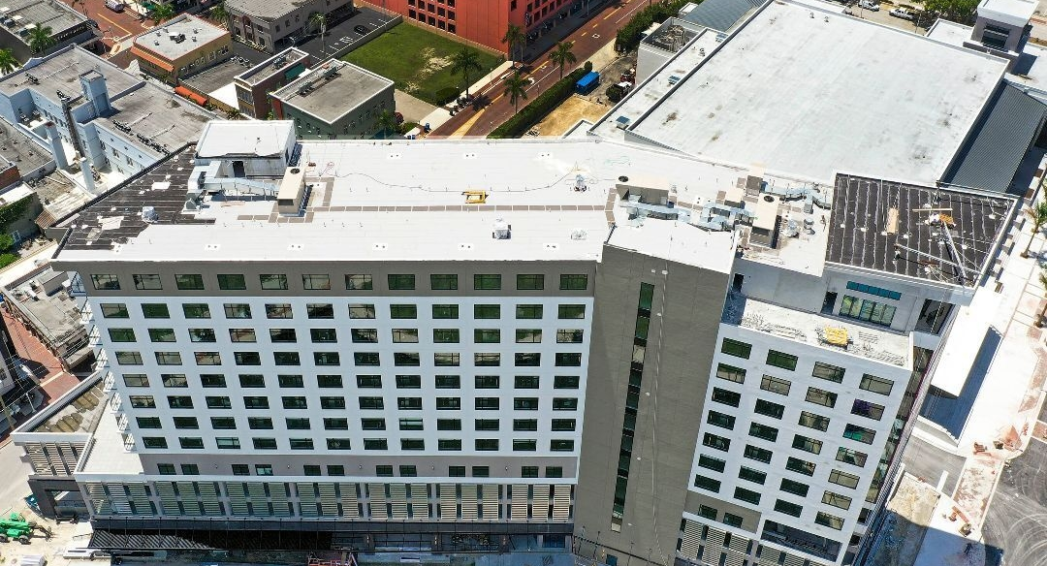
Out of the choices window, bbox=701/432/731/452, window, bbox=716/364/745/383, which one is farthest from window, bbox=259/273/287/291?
window, bbox=701/432/731/452

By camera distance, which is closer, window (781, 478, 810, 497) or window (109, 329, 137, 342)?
window (109, 329, 137, 342)

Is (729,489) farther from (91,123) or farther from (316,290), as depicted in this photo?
(91,123)

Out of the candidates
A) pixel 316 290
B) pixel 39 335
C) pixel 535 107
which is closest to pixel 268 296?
pixel 316 290

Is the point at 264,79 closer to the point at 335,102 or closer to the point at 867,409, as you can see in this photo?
the point at 335,102

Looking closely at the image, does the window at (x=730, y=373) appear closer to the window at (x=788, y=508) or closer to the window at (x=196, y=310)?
the window at (x=788, y=508)

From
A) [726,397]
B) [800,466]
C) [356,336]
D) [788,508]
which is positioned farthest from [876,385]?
[356,336]

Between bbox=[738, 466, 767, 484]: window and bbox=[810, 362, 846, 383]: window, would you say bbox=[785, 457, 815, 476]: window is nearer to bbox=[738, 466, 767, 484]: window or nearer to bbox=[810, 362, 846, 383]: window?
Result: bbox=[738, 466, 767, 484]: window

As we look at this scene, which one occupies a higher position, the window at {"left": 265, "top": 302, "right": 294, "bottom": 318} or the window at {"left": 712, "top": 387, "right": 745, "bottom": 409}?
the window at {"left": 265, "top": 302, "right": 294, "bottom": 318}
